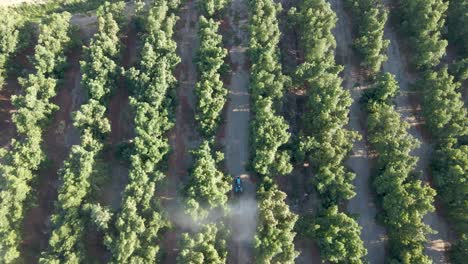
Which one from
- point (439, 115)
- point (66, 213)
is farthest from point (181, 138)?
point (439, 115)

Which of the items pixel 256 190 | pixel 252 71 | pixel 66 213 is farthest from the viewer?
pixel 252 71

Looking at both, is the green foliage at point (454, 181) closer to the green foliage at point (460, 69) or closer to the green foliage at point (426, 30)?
the green foliage at point (460, 69)

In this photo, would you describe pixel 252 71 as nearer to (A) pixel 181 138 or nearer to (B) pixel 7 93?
(A) pixel 181 138

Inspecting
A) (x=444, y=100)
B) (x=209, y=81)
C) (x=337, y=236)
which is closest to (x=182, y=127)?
(x=209, y=81)

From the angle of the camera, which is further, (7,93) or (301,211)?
(7,93)

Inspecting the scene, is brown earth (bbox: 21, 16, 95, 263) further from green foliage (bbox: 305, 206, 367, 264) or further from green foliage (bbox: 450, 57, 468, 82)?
green foliage (bbox: 450, 57, 468, 82)

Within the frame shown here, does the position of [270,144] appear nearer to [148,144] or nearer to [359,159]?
[359,159]

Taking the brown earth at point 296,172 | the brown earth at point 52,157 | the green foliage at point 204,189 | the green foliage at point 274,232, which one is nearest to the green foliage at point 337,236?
the green foliage at point 274,232
